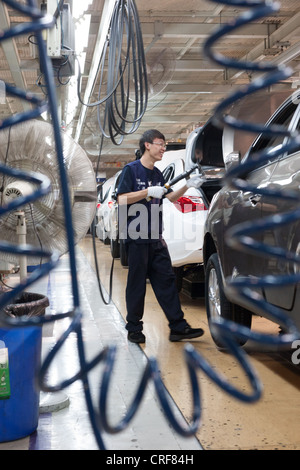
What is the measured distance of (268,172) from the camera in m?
3.51

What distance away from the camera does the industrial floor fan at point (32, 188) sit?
3066 mm

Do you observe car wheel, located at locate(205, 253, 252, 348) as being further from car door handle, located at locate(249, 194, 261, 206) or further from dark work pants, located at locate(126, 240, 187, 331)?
car door handle, located at locate(249, 194, 261, 206)

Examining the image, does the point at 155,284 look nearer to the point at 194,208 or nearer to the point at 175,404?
the point at 194,208

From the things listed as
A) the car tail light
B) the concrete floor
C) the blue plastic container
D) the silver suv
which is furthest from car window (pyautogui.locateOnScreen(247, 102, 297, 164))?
the car tail light

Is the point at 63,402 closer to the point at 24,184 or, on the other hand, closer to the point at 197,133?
the point at 24,184

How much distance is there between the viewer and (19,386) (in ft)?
9.52

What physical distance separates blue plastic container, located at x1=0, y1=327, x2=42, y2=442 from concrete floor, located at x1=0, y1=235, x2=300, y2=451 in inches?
2.8

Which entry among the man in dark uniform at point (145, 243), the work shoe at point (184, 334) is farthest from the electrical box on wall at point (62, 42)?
the work shoe at point (184, 334)

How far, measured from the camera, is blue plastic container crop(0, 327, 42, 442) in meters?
2.87

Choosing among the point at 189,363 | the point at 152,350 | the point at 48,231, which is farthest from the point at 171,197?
the point at 189,363

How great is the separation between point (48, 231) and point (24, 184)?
0.94ft

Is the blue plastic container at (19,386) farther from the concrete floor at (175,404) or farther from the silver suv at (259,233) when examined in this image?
the silver suv at (259,233)

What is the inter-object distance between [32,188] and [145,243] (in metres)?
1.76

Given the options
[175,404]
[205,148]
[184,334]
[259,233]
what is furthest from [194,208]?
[175,404]
